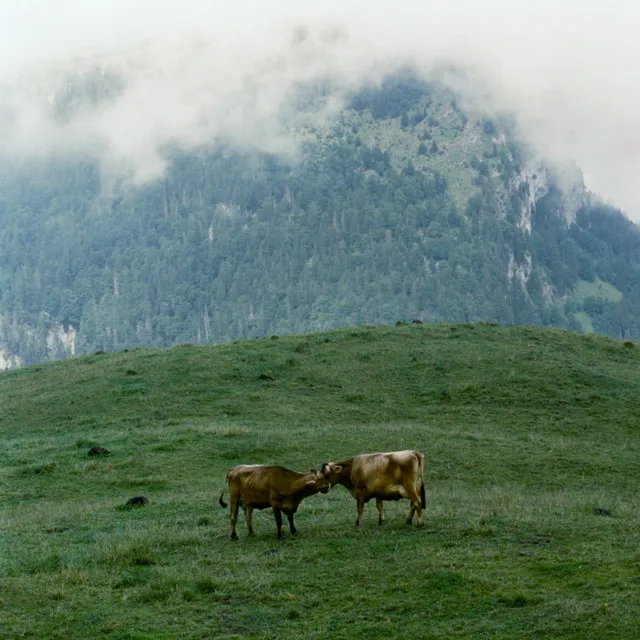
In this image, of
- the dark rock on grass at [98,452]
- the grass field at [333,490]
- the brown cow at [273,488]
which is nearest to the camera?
the grass field at [333,490]

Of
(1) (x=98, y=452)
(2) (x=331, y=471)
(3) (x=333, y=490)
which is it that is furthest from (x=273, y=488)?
(1) (x=98, y=452)

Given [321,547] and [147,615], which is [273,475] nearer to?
[321,547]

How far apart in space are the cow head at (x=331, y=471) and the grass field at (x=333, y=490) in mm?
1250

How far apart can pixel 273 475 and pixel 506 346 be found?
127ft

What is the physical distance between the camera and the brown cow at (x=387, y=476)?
→ 21906mm

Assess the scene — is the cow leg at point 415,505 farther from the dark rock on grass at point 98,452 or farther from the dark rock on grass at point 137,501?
the dark rock on grass at point 98,452

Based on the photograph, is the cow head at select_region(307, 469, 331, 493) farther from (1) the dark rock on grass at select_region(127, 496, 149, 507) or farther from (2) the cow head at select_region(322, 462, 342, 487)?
(1) the dark rock on grass at select_region(127, 496, 149, 507)

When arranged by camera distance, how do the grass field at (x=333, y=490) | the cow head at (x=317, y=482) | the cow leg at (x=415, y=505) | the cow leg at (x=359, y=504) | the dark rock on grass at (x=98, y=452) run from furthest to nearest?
the dark rock on grass at (x=98, y=452)
the cow leg at (x=359, y=504)
the cow leg at (x=415, y=505)
the cow head at (x=317, y=482)
the grass field at (x=333, y=490)

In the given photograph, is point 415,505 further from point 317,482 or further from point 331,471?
point 317,482

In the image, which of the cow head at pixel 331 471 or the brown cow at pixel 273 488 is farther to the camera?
the cow head at pixel 331 471

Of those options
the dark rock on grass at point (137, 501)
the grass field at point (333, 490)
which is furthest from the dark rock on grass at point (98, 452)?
the dark rock on grass at point (137, 501)

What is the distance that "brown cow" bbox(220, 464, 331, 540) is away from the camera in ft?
69.7

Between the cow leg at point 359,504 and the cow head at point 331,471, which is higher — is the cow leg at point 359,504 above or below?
below

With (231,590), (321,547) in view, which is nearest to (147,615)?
(231,590)
